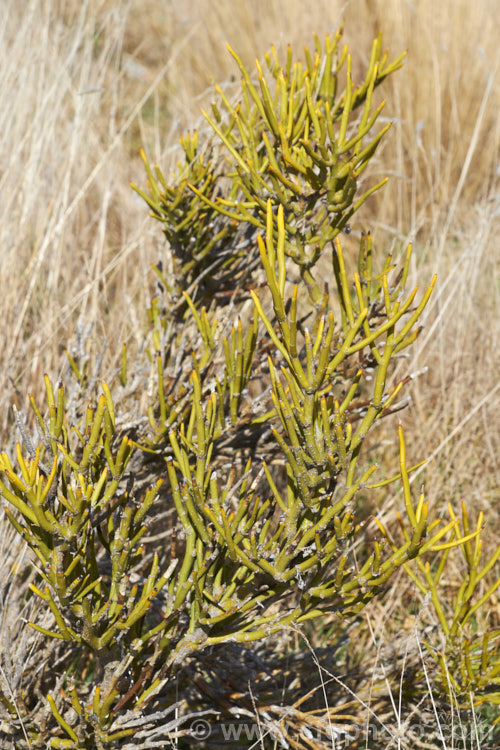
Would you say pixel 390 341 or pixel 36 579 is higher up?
pixel 390 341

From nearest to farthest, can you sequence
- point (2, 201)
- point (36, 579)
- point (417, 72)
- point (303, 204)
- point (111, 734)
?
point (111, 734) → point (303, 204) → point (36, 579) → point (2, 201) → point (417, 72)

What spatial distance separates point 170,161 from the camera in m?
2.71

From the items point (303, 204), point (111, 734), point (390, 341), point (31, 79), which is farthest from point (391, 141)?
point (111, 734)

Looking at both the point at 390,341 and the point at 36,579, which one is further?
the point at 36,579

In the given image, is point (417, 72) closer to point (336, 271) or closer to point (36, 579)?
point (336, 271)

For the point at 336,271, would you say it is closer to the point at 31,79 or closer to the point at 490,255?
the point at 490,255

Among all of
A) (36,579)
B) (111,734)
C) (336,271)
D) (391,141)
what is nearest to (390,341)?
(336,271)

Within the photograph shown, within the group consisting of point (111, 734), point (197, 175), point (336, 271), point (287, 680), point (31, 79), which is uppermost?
point (31, 79)

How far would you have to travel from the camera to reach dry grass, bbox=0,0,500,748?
1.95m

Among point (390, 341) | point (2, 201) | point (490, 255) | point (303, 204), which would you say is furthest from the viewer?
point (490, 255)

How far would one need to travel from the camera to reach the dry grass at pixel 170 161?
1948mm

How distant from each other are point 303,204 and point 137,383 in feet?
1.66

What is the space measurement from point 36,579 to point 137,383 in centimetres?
44

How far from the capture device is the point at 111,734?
112cm
